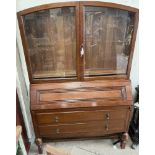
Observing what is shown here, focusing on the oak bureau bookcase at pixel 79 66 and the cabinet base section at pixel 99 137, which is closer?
the oak bureau bookcase at pixel 79 66

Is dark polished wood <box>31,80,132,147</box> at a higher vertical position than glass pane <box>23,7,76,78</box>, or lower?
lower

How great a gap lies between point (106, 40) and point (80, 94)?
1.82ft

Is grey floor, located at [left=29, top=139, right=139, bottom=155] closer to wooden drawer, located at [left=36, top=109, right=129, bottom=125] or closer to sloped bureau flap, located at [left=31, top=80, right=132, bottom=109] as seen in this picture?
wooden drawer, located at [left=36, top=109, right=129, bottom=125]

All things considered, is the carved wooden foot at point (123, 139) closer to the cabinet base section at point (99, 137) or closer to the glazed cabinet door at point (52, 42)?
the cabinet base section at point (99, 137)

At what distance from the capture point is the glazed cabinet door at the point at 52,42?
166 cm

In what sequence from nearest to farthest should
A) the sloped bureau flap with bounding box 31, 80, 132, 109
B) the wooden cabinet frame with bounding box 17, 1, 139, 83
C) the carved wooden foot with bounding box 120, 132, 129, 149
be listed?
the wooden cabinet frame with bounding box 17, 1, 139, 83
the sloped bureau flap with bounding box 31, 80, 132, 109
the carved wooden foot with bounding box 120, 132, 129, 149

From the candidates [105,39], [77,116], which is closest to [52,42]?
[105,39]

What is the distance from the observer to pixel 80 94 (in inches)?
72.3

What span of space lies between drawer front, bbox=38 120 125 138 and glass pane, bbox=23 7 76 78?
0.51m

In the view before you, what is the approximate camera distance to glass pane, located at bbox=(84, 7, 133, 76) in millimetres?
1700

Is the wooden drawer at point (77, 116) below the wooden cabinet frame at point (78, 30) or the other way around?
below

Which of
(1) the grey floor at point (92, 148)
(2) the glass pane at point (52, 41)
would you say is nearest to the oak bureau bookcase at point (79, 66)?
(2) the glass pane at point (52, 41)

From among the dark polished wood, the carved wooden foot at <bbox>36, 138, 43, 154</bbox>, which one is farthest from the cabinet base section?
the dark polished wood
